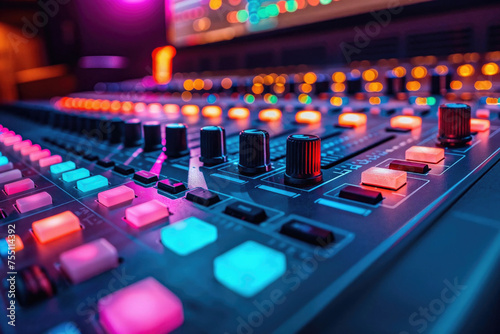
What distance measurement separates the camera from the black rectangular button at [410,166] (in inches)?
22.5

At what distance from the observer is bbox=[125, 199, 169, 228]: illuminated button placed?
17.5 inches

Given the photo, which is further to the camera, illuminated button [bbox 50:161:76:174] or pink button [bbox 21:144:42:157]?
pink button [bbox 21:144:42:157]

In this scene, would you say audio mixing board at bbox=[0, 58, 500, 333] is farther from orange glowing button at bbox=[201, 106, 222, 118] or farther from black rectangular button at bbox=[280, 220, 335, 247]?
orange glowing button at bbox=[201, 106, 222, 118]

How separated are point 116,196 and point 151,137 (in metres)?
0.36

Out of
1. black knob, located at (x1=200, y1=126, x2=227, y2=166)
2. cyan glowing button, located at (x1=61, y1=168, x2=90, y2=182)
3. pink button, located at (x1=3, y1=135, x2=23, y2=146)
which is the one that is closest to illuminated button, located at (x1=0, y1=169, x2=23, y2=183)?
cyan glowing button, located at (x1=61, y1=168, x2=90, y2=182)

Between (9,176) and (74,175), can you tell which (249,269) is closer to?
(74,175)

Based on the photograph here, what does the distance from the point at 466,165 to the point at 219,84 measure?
146cm

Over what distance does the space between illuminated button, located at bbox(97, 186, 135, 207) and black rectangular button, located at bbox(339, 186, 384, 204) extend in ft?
0.98

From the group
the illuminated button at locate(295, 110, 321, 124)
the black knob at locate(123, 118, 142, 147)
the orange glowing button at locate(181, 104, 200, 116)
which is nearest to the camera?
the black knob at locate(123, 118, 142, 147)

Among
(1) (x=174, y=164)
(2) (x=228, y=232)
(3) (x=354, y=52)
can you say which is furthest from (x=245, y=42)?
(2) (x=228, y=232)

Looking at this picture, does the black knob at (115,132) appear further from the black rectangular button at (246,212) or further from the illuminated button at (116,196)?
the black rectangular button at (246,212)

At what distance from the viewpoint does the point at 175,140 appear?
785 millimetres

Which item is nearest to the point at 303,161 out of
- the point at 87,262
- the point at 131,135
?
the point at 87,262

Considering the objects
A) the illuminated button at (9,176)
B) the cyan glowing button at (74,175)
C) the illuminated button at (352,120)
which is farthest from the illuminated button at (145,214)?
the illuminated button at (352,120)
